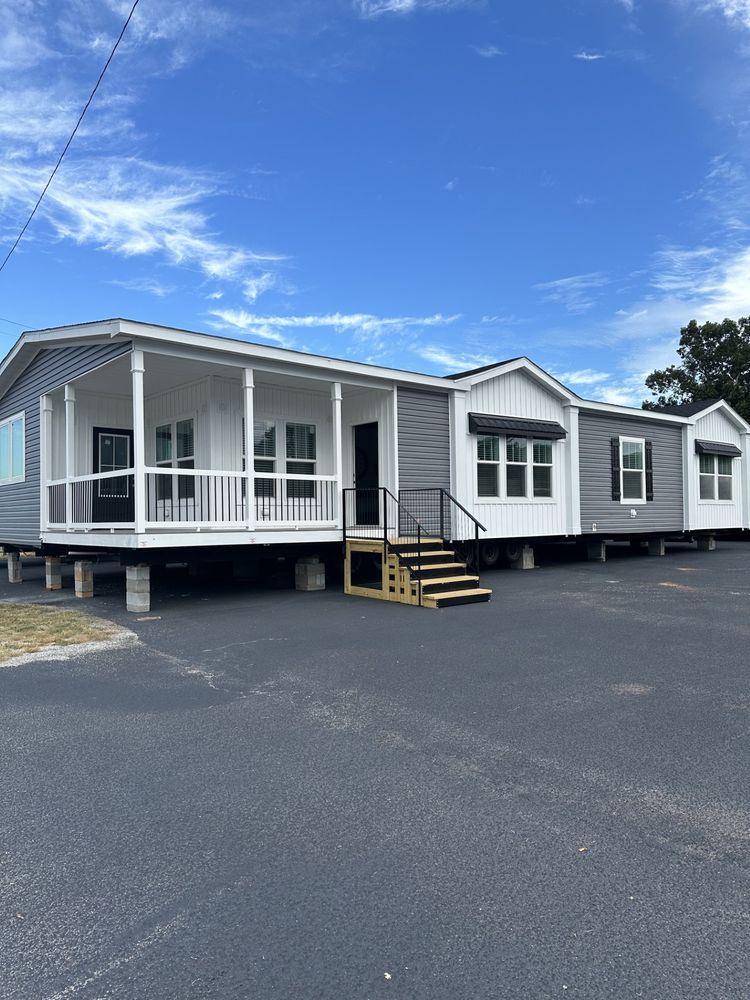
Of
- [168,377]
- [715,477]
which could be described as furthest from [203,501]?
[715,477]

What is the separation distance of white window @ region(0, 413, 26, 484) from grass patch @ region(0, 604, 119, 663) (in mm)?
4906

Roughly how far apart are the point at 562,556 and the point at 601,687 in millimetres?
14012

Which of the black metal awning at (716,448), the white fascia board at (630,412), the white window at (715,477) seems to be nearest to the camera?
the white fascia board at (630,412)

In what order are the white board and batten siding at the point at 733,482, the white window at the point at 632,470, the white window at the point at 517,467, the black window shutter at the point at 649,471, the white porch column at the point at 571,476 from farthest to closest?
the white board and batten siding at the point at 733,482
the black window shutter at the point at 649,471
the white window at the point at 632,470
the white porch column at the point at 571,476
the white window at the point at 517,467

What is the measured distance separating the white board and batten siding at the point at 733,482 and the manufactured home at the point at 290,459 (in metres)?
3.30

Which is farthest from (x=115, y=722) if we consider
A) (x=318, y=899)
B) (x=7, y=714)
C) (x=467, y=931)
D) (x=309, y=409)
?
(x=309, y=409)

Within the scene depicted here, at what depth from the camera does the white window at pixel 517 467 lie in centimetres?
1390

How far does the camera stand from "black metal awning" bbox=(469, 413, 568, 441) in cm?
1342

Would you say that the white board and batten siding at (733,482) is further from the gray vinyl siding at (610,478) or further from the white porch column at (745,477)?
the gray vinyl siding at (610,478)

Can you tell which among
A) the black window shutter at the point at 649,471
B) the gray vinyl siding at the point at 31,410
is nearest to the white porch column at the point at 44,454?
the gray vinyl siding at the point at 31,410

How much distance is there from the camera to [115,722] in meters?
4.53

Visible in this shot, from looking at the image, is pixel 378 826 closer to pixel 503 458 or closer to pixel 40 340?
pixel 40 340

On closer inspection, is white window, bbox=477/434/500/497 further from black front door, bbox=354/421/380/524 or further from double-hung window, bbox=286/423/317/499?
double-hung window, bbox=286/423/317/499

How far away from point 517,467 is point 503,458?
1.74 feet
